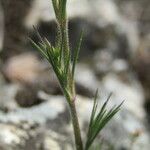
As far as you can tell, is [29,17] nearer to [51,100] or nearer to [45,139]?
[51,100]

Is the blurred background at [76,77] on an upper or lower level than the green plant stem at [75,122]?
upper

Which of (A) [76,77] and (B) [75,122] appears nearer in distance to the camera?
(B) [75,122]

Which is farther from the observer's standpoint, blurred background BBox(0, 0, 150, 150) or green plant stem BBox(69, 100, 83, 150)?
blurred background BBox(0, 0, 150, 150)

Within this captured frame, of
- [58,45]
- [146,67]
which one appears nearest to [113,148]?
[58,45]

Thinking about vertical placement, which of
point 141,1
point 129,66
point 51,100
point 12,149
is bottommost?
point 12,149

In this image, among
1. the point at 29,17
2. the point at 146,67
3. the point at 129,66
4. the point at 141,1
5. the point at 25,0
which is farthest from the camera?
the point at 141,1

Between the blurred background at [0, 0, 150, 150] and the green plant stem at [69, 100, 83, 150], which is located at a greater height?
the blurred background at [0, 0, 150, 150]

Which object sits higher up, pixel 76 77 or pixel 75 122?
pixel 76 77

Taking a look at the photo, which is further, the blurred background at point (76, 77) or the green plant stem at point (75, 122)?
the blurred background at point (76, 77)
